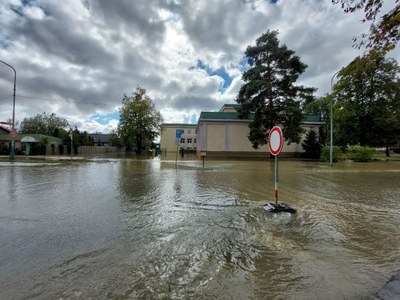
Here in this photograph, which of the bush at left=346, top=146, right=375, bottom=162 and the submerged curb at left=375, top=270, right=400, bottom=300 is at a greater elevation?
the bush at left=346, top=146, right=375, bottom=162

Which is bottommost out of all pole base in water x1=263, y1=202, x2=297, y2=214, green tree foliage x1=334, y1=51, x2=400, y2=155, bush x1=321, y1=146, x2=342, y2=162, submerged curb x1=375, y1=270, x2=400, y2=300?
submerged curb x1=375, y1=270, x2=400, y2=300

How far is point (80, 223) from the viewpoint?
14.0 ft

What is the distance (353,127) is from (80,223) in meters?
35.9

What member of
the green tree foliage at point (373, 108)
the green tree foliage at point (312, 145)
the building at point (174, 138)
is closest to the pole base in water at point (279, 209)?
the green tree foliage at point (373, 108)

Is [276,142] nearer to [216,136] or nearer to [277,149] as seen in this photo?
[277,149]

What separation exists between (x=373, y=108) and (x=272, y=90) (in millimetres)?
15036

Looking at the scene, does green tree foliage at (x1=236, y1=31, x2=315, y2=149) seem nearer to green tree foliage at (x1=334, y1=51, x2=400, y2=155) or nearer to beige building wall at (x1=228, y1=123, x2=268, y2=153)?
beige building wall at (x1=228, y1=123, x2=268, y2=153)

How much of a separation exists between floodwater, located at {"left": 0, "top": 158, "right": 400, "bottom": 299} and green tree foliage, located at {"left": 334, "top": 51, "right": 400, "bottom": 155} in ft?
89.5

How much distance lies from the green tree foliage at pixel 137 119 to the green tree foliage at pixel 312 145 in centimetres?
2456

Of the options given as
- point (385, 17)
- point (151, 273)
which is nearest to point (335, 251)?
point (151, 273)

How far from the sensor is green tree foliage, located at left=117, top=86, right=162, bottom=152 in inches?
1457

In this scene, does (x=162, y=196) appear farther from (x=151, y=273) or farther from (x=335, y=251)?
(x=335, y=251)

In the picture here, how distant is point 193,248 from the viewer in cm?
330

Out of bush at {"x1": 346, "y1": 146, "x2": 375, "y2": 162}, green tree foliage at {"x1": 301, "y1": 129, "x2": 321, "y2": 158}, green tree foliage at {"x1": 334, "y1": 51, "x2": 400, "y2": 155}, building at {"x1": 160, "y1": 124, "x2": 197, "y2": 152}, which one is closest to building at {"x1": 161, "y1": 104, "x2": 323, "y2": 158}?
green tree foliage at {"x1": 301, "y1": 129, "x2": 321, "y2": 158}
